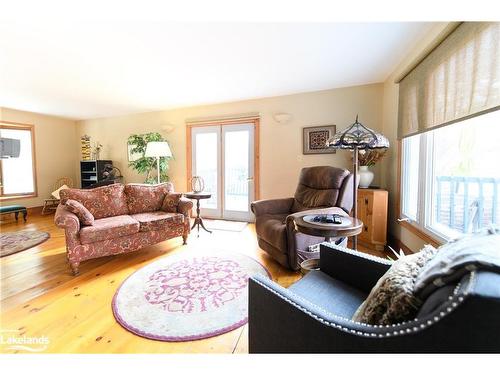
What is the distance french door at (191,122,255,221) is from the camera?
13.8 feet

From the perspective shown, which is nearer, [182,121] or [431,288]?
[431,288]

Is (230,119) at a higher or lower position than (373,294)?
higher

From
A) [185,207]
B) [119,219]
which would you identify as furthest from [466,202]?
[119,219]

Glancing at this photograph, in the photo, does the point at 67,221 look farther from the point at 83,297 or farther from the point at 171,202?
the point at 171,202

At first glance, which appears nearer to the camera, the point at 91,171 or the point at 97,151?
the point at 91,171

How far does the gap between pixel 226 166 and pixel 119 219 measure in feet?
7.13

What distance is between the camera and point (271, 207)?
286 cm

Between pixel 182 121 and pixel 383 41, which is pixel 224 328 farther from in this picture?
pixel 182 121

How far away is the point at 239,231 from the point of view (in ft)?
12.1

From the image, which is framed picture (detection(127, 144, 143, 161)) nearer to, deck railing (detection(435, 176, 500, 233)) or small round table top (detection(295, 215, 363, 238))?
small round table top (detection(295, 215, 363, 238))

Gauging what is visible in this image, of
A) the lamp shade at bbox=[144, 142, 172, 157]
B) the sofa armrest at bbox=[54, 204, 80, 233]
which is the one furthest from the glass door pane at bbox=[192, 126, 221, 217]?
the sofa armrest at bbox=[54, 204, 80, 233]
